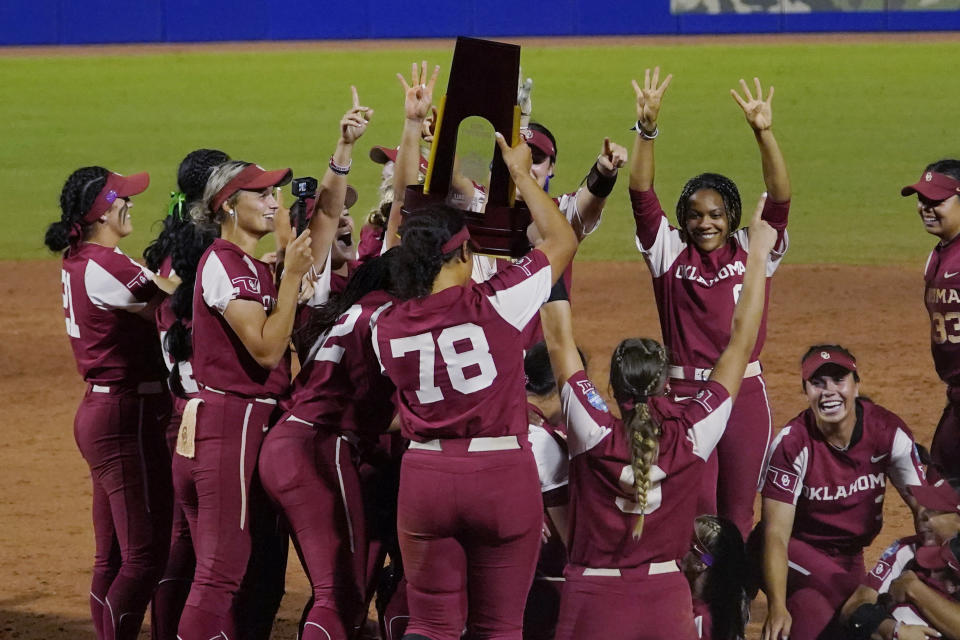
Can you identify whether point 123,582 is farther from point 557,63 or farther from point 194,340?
point 557,63

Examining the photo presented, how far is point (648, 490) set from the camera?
3.64 metres

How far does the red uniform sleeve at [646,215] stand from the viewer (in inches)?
193

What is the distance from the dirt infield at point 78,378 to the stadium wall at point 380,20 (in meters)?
14.3

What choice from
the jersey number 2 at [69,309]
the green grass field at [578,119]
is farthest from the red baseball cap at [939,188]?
the green grass field at [578,119]

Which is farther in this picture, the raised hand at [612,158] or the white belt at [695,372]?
the white belt at [695,372]

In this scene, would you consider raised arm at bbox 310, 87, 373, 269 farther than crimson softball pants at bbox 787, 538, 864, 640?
No

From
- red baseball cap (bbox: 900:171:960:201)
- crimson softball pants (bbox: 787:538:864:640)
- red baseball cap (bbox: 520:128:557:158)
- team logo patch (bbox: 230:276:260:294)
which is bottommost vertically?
crimson softball pants (bbox: 787:538:864:640)

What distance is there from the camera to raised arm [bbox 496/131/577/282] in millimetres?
3734

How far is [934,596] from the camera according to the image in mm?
4398

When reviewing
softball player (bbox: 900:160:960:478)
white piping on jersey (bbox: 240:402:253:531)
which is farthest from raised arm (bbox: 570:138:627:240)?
softball player (bbox: 900:160:960:478)

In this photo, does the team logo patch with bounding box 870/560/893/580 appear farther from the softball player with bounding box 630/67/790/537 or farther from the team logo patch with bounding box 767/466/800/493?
the softball player with bounding box 630/67/790/537

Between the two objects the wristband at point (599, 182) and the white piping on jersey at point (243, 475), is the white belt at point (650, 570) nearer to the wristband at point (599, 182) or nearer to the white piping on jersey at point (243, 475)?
the white piping on jersey at point (243, 475)

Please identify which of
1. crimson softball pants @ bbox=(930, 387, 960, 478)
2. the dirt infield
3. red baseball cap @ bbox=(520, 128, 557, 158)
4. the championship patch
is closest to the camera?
the championship patch

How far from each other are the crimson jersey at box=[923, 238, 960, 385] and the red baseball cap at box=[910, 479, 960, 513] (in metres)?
0.87
